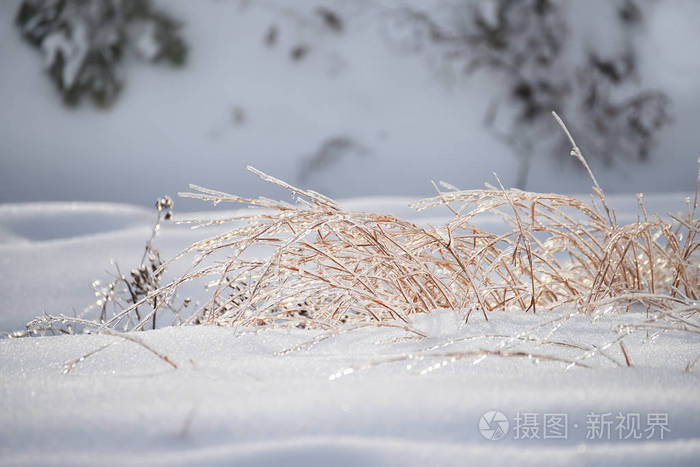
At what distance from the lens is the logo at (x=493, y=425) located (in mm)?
385

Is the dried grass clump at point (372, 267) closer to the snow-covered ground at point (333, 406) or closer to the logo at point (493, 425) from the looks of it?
the snow-covered ground at point (333, 406)

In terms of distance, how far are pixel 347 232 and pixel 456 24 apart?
10.5 feet

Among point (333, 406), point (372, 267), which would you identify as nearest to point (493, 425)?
point (333, 406)

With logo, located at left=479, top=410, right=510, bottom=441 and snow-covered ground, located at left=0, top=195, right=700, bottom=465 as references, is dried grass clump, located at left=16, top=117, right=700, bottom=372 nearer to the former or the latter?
snow-covered ground, located at left=0, top=195, right=700, bottom=465

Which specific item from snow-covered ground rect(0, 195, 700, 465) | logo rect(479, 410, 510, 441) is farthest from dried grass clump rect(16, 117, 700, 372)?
logo rect(479, 410, 510, 441)

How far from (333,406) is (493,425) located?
0.10 meters

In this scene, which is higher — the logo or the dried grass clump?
the dried grass clump

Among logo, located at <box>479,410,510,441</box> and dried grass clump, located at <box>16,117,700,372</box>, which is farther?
dried grass clump, located at <box>16,117,700,372</box>

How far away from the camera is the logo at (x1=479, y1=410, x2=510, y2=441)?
39 centimetres

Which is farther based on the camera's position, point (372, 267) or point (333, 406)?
point (372, 267)

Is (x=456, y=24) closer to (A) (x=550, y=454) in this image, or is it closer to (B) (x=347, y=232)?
(B) (x=347, y=232)

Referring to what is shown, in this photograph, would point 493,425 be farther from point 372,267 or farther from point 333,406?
point 372,267

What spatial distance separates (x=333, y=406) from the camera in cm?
39

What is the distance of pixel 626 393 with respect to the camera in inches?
17.1
